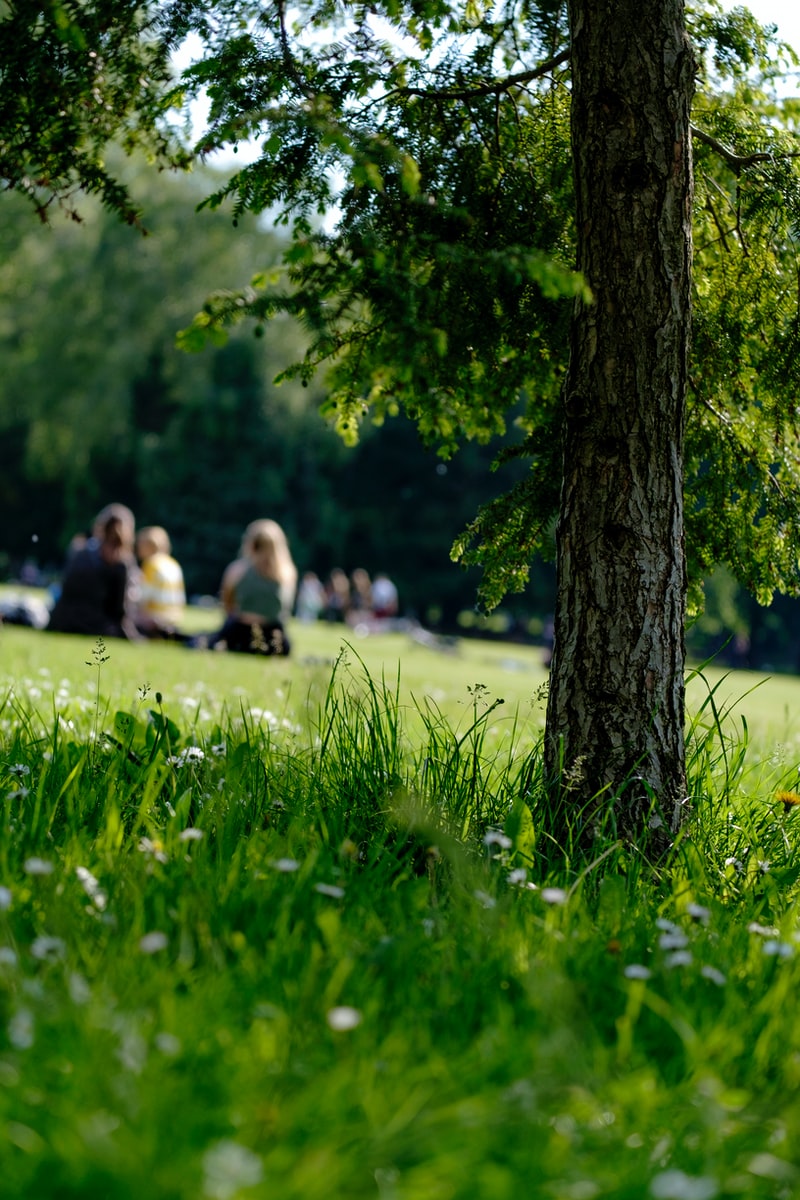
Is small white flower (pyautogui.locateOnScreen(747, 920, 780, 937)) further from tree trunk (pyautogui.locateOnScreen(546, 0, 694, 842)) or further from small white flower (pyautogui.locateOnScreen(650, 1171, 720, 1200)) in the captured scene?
small white flower (pyautogui.locateOnScreen(650, 1171, 720, 1200))

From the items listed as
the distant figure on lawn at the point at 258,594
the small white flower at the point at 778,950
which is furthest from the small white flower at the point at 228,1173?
the distant figure on lawn at the point at 258,594

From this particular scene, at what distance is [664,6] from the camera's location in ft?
11.7

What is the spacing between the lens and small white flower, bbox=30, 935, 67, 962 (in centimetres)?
210

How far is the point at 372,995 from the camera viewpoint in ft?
7.22

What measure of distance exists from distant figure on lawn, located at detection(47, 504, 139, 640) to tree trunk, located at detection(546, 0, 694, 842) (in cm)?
1069

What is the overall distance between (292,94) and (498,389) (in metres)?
1.48

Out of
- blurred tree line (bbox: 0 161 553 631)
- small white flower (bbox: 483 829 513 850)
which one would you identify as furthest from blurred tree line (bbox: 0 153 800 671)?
small white flower (bbox: 483 829 513 850)

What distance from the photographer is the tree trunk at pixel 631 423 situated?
3.54 m

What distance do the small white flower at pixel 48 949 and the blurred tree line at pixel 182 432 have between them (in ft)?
107

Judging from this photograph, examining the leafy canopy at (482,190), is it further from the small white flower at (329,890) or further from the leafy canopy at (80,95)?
the small white flower at (329,890)

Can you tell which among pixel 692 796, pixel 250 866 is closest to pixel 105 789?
pixel 250 866

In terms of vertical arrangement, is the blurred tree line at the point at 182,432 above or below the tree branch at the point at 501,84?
above

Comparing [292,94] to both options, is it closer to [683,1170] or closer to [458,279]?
[458,279]

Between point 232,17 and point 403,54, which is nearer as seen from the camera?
point 232,17
